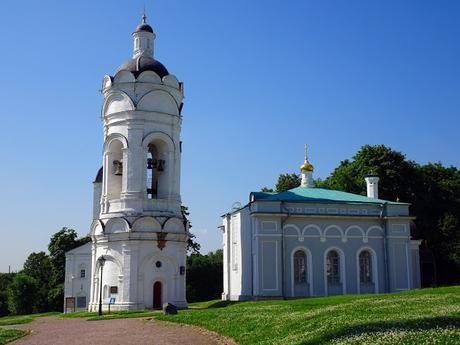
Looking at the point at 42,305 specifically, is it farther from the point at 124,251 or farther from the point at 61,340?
the point at 61,340

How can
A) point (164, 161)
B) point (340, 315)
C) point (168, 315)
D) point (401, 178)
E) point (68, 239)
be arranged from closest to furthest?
point (340, 315) < point (168, 315) < point (164, 161) < point (401, 178) < point (68, 239)

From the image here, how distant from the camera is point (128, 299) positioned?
33.2 m

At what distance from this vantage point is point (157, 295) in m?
34.2

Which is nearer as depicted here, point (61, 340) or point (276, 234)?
point (61, 340)

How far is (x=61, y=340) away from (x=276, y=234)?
1680 cm

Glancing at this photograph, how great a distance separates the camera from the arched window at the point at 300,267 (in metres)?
32.8

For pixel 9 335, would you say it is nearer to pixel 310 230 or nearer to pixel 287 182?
pixel 310 230

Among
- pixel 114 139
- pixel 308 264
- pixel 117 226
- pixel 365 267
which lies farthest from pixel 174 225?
pixel 365 267

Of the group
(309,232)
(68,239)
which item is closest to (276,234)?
(309,232)

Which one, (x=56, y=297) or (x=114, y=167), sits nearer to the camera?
(x=114, y=167)

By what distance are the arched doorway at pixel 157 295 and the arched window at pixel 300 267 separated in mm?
8229

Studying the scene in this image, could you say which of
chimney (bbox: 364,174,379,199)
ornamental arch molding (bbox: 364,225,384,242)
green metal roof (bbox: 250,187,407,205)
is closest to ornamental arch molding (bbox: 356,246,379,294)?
ornamental arch molding (bbox: 364,225,384,242)

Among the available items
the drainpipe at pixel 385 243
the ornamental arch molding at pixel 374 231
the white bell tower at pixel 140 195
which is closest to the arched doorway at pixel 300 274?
the ornamental arch molding at pixel 374 231

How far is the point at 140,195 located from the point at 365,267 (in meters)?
14.2
